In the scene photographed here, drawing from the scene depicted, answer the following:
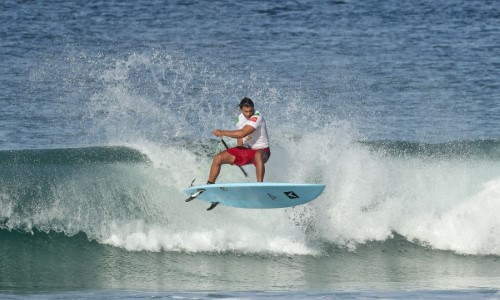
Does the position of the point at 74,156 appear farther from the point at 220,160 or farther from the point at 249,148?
the point at 249,148

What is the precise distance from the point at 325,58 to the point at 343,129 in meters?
12.5

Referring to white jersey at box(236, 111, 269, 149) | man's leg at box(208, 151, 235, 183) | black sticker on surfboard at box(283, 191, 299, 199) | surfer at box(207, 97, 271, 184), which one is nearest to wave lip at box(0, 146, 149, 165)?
man's leg at box(208, 151, 235, 183)

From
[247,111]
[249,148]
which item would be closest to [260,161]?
[249,148]

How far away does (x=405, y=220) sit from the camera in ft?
55.0

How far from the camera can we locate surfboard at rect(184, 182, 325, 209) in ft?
45.9

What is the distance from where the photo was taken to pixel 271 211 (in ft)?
52.7

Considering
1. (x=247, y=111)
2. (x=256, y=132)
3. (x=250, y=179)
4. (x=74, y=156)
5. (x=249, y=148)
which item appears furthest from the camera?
(x=74, y=156)

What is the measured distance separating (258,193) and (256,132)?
806mm

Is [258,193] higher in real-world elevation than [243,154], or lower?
lower

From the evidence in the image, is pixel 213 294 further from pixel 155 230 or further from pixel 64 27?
pixel 64 27

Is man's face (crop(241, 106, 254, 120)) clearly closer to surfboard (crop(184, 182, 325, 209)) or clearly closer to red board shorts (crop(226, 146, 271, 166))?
red board shorts (crop(226, 146, 271, 166))

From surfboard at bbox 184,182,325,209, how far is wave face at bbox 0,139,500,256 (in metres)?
1.38

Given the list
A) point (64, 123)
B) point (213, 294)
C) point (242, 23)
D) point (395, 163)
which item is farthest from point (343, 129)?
point (242, 23)

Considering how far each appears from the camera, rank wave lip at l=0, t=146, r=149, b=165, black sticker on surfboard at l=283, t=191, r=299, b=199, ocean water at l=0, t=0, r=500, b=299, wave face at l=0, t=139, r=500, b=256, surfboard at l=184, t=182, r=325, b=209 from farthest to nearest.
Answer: wave lip at l=0, t=146, r=149, b=165 < wave face at l=0, t=139, r=500, b=256 < ocean water at l=0, t=0, r=500, b=299 < black sticker on surfboard at l=283, t=191, r=299, b=199 < surfboard at l=184, t=182, r=325, b=209
